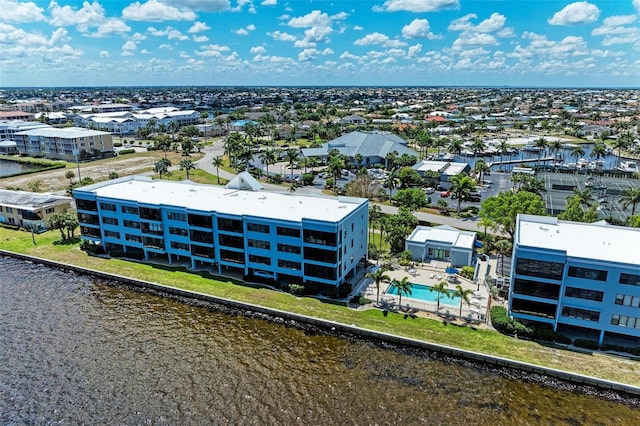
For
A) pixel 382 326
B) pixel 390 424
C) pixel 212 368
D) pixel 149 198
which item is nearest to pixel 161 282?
pixel 149 198

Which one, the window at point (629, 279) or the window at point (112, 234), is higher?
the window at point (629, 279)

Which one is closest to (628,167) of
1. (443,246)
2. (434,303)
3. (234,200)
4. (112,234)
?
(443,246)

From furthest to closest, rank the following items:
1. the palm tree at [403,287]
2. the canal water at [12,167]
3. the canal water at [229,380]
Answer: the canal water at [12,167]
the palm tree at [403,287]
the canal water at [229,380]

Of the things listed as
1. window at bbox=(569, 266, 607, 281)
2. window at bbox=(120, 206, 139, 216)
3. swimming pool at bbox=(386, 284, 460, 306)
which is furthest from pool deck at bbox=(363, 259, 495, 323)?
window at bbox=(120, 206, 139, 216)

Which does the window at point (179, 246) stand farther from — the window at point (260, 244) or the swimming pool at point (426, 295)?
the swimming pool at point (426, 295)

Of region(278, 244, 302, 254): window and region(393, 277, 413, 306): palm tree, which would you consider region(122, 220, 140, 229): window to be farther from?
region(393, 277, 413, 306): palm tree

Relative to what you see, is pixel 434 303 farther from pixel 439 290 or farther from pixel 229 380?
pixel 229 380

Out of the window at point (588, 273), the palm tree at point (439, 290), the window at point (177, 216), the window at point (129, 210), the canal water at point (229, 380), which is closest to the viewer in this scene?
the canal water at point (229, 380)

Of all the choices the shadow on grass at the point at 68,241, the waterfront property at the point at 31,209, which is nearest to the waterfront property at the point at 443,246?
Answer: the shadow on grass at the point at 68,241
